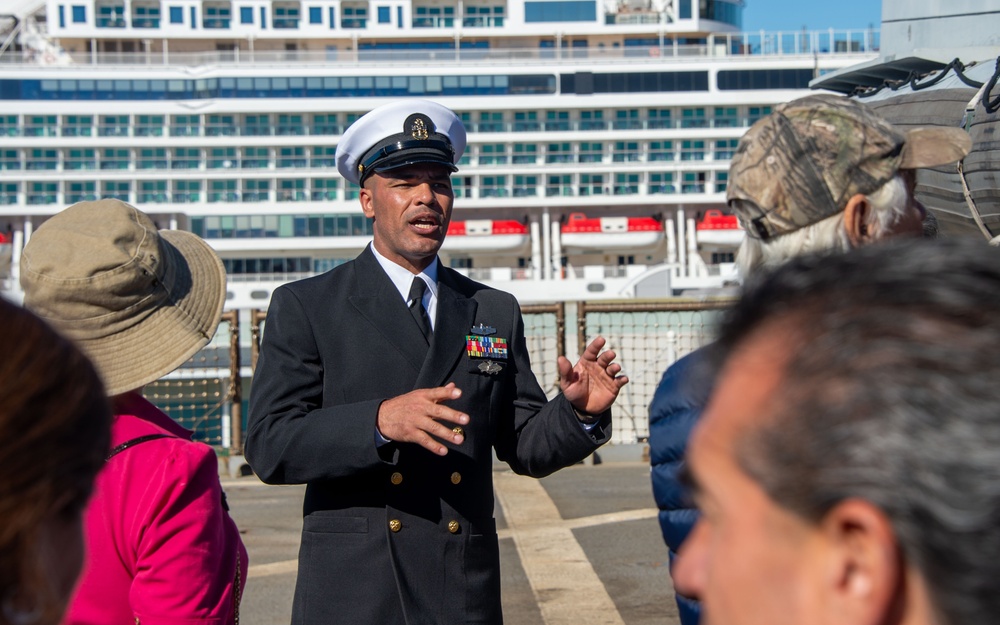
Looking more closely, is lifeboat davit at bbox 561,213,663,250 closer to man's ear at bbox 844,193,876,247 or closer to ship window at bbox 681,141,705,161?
ship window at bbox 681,141,705,161

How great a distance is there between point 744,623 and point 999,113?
3.76 meters

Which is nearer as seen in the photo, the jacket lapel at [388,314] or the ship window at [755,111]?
the jacket lapel at [388,314]

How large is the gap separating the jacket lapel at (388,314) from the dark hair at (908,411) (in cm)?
208

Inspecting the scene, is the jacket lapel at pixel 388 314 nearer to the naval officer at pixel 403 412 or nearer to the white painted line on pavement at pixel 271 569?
the naval officer at pixel 403 412

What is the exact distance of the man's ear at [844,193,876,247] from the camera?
1944 mm

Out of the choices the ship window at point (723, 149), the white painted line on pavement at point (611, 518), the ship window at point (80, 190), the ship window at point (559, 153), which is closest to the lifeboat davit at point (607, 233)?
the ship window at point (559, 153)

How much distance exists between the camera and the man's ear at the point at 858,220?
194 centimetres

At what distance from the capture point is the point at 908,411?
0.93 meters

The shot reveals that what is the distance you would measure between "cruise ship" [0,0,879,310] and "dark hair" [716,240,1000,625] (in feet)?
121

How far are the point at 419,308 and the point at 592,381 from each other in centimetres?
55

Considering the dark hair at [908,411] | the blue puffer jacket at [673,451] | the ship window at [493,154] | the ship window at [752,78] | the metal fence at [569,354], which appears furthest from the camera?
the ship window at [752,78]

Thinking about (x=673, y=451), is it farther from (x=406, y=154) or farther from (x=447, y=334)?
(x=406, y=154)

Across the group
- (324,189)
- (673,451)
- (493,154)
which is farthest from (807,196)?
(493,154)

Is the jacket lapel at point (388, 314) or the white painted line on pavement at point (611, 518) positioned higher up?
the jacket lapel at point (388, 314)
